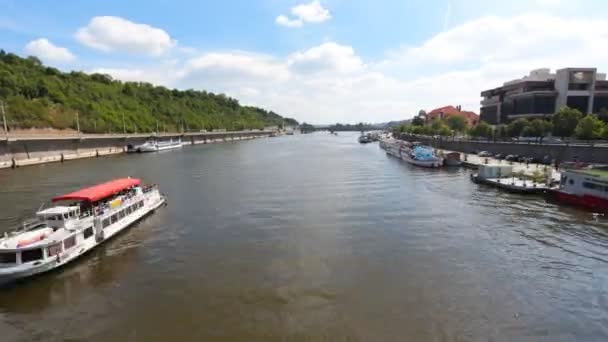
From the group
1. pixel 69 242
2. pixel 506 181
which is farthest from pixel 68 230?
pixel 506 181

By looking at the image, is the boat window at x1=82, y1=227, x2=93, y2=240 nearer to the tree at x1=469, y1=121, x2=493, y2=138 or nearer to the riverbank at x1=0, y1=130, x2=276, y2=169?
the riverbank at x1=0, y1=130, x2=276, y2=169

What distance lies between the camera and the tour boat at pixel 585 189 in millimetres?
32500

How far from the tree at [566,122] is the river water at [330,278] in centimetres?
4051

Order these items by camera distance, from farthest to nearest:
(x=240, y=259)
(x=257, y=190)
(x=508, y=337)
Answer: (x=257, y=190) < (x=240, y=259) < (x=508, y=337)

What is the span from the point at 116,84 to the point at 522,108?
196157 millimetres

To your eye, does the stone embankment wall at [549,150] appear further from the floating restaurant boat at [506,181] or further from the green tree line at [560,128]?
the floating restaurant boat at [506,181]

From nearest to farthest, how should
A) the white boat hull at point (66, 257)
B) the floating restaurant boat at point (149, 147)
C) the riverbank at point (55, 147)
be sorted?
the white boat hull at point (66, 257), the riverbank at point (55, 147), the floating restaurant boat at point (149, 147)

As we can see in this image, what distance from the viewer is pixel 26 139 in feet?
224

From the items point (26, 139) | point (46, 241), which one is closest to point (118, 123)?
point (26, 139)

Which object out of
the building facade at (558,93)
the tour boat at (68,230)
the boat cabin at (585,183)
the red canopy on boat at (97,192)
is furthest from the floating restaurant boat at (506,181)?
the building facade at (558,93)

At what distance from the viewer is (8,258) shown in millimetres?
18125

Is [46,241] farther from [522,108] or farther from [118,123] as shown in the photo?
[118,123]

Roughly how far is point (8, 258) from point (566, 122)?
8299 centimetres

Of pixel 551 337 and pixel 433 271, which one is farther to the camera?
pixel 433 271
